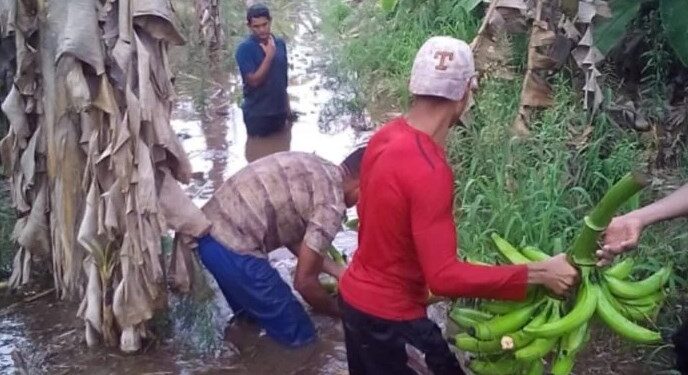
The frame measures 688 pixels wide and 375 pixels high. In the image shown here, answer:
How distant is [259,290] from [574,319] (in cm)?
191

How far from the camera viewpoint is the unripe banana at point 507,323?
10.0 ft

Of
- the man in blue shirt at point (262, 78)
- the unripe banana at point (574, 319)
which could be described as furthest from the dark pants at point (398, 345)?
the man in blue shirt at point (262, 78)

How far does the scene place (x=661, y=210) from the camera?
2.91 metres

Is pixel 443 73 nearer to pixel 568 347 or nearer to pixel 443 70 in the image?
pixel 443 70

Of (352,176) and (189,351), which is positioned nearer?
(352,176)

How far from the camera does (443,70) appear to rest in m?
2.72

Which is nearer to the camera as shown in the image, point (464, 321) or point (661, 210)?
point (661, 210)

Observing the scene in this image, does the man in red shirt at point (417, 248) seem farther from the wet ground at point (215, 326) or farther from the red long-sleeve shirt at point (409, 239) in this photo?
the wet ground at point (215, 326)

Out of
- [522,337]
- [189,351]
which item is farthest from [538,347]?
[189,351]

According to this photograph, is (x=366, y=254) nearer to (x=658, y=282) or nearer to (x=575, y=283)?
(x=575, y=283)

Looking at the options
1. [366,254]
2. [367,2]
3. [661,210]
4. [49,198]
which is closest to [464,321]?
[366,254]

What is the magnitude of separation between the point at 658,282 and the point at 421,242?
1.05m

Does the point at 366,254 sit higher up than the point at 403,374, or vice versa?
the point at 366,254

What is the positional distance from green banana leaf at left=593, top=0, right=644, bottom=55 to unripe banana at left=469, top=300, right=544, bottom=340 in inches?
108
